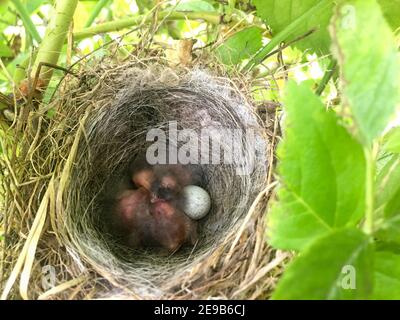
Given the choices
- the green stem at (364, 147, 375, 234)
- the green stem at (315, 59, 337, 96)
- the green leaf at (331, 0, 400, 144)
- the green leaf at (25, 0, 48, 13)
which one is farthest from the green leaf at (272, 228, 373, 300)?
the green leaf at (25, 0, 48, 13)

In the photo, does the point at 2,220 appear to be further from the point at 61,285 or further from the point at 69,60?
the point at 69,60

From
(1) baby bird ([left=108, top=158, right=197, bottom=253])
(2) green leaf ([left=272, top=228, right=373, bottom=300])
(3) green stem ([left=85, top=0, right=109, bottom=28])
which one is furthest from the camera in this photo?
(1) baby bird ([left=108, top=158, right=197, bottom=253])

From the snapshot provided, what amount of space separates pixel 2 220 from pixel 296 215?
0.80 m

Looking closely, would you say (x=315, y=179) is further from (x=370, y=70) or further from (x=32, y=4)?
(x=32, y=4)

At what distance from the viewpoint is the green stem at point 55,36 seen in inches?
51.2

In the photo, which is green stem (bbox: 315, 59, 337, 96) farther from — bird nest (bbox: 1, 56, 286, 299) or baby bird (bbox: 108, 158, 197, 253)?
baby bird (bbox: 108, 158, 197, 253)

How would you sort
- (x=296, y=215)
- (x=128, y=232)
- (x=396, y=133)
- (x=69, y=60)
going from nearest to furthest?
(x=296, y=215), (x=396, y=133), (x=69, y=60), (x=128, y=232)

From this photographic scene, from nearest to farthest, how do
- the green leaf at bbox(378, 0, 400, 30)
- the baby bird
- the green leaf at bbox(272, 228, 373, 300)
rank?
the green leaf at bbox(272, 228, 373, 300) < the green leaf at bbox(378, 0, 400, 30) < the baby bird

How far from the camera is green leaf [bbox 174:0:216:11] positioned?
155 cm

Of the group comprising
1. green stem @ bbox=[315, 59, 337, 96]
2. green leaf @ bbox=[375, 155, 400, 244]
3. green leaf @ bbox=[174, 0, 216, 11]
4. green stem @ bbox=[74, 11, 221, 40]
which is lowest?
green leaf @ bbox=[375, 155, 400, 244]

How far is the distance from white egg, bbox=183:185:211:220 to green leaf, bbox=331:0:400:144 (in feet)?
3.15

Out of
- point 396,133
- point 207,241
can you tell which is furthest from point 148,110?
point 396,133

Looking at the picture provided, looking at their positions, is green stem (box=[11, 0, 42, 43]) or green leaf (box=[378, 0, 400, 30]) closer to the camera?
green leaf (box=[378, 0, 400, 30])

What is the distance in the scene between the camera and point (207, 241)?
57.5 inches
